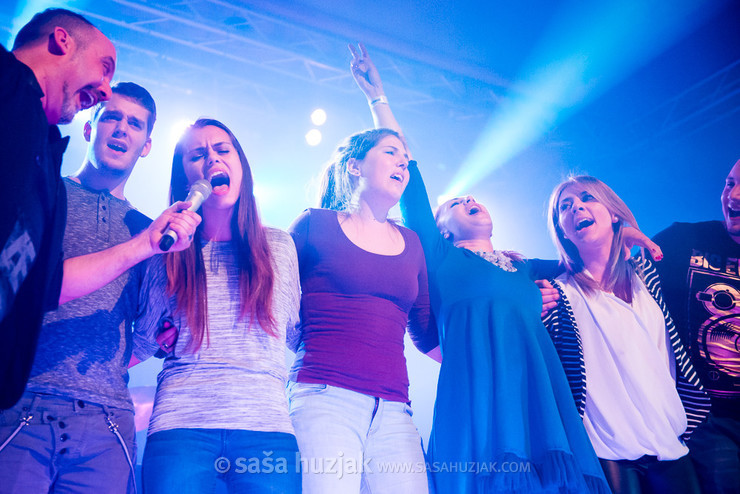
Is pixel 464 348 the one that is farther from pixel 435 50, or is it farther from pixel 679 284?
pixel 435 50

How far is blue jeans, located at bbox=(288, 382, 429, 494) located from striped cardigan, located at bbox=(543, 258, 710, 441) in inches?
31.6

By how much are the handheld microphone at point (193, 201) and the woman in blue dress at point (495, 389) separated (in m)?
1.14

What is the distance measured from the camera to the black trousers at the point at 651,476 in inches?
75.2

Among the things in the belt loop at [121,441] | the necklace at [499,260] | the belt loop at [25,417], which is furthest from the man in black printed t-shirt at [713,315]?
the belt loop at [25,417]

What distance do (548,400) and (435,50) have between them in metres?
4.44

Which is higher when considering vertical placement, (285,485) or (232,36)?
(232,36)

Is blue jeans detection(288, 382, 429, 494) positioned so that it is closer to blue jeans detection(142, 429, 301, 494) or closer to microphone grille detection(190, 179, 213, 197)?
blue jeans detection(142, 429, 301, 494)

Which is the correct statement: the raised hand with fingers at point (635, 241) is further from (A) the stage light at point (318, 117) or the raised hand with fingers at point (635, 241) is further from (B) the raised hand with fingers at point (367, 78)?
(A) the stage light at point (318, 117)

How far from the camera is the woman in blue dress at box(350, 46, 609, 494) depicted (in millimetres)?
1703

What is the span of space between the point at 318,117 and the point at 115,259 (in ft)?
16.4

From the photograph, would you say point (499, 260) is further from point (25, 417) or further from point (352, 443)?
point (25, 417)

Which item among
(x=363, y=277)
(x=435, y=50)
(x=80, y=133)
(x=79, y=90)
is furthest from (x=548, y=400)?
(x=80, y=133)

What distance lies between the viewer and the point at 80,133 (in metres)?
5.62

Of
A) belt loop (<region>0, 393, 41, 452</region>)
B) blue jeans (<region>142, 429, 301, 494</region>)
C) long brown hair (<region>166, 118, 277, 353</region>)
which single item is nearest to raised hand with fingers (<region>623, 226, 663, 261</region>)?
long brown hair (<region>166, 118, 277, 353</region>)
